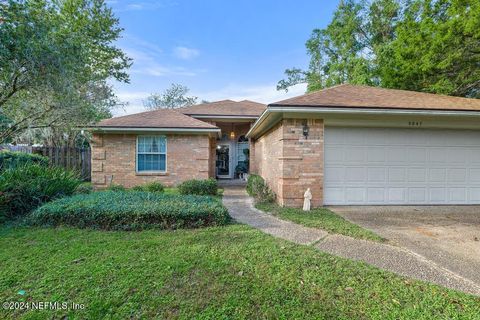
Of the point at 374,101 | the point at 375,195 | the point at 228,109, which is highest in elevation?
the point at 228,109

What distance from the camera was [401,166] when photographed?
721 centimetres

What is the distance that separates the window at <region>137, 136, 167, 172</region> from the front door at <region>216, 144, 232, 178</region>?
19.2ft

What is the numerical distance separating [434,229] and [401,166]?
2.67 meters

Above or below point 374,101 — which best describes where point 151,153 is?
below

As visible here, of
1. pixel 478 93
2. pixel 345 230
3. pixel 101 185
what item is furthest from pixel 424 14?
pixel 101 185

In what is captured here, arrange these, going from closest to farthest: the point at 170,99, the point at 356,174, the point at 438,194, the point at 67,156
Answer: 1. the point at 356,174
2. the point at 438,194
3. the point at 67,156
4. the point at 170,99

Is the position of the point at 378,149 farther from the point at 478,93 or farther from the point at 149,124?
the point at 478,93

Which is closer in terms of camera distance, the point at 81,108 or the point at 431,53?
the point at 81,108

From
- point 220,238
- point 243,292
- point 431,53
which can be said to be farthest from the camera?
point 431,53

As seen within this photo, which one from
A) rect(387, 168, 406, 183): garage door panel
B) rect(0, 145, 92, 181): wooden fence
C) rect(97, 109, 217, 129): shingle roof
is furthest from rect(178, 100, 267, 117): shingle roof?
rect(387, 168, 406, 183): garage door panel

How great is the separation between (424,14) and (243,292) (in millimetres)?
17775

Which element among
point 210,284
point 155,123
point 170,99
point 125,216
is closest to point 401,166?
point 210,284

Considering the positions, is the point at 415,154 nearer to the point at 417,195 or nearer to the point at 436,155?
the point at 436,155

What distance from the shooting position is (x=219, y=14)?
12.6 metres
